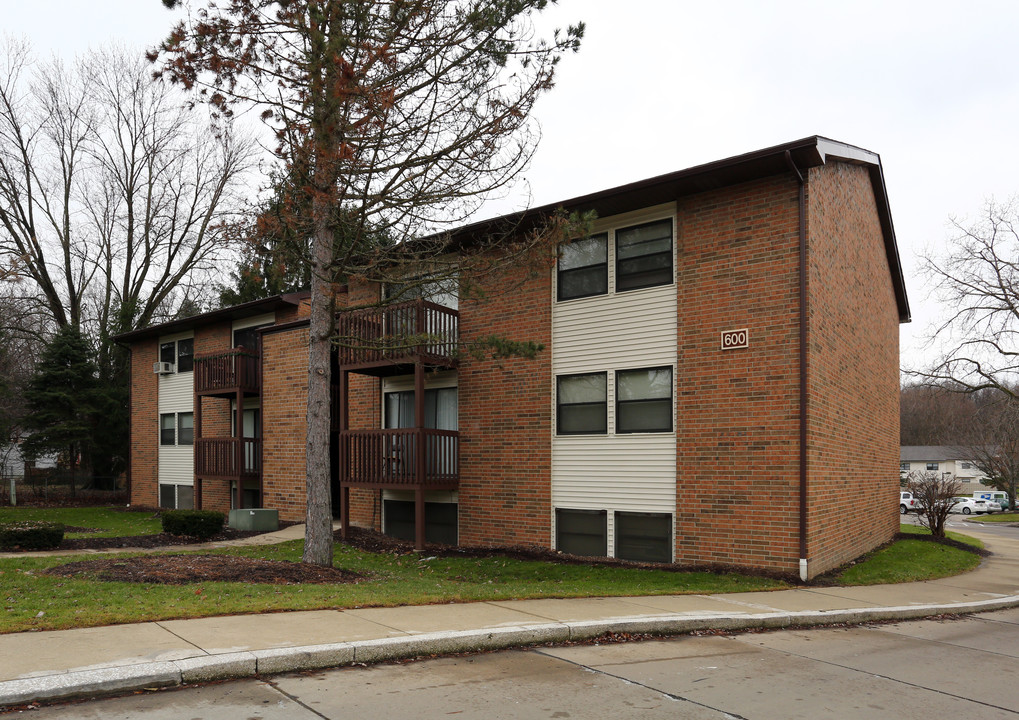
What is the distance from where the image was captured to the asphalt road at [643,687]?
5152 mm

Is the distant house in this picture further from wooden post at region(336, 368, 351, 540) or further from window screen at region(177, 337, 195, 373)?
wooden post at region(336, 368, 351, 540)

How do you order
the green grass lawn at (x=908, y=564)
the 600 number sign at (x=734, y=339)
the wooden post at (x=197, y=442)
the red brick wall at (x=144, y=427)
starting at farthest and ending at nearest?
the red brick wall at (x=144, y=427), the wooden post at (x=197, y=442), the green grass lawn at (x=908, y=564), the 600 number sign at (x=734, y=339)

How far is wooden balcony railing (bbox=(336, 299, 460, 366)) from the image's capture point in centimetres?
1570

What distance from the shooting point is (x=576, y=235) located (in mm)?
11758

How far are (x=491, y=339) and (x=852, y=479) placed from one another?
7.68 m

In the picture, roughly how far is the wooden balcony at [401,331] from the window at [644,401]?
11.8 feet

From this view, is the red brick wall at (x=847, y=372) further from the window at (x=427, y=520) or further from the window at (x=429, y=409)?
the window at (x=429, y=409)

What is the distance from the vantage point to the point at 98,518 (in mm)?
23453

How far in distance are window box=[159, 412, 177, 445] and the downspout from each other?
21068 millimetres

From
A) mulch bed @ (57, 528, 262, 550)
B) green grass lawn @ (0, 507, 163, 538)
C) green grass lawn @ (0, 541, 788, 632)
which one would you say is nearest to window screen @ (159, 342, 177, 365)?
green grass lawn @ (0, 507, 163, 538)

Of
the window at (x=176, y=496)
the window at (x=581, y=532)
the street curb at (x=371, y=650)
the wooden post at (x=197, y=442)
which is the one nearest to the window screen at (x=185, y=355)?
the wooden post at (x=197, y=442)

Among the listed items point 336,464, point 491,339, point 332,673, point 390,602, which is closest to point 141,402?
point 336,464

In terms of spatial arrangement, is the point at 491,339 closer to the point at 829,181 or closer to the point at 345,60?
the point at 345,60

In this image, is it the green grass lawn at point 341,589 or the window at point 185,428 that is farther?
the window at point 185,428
